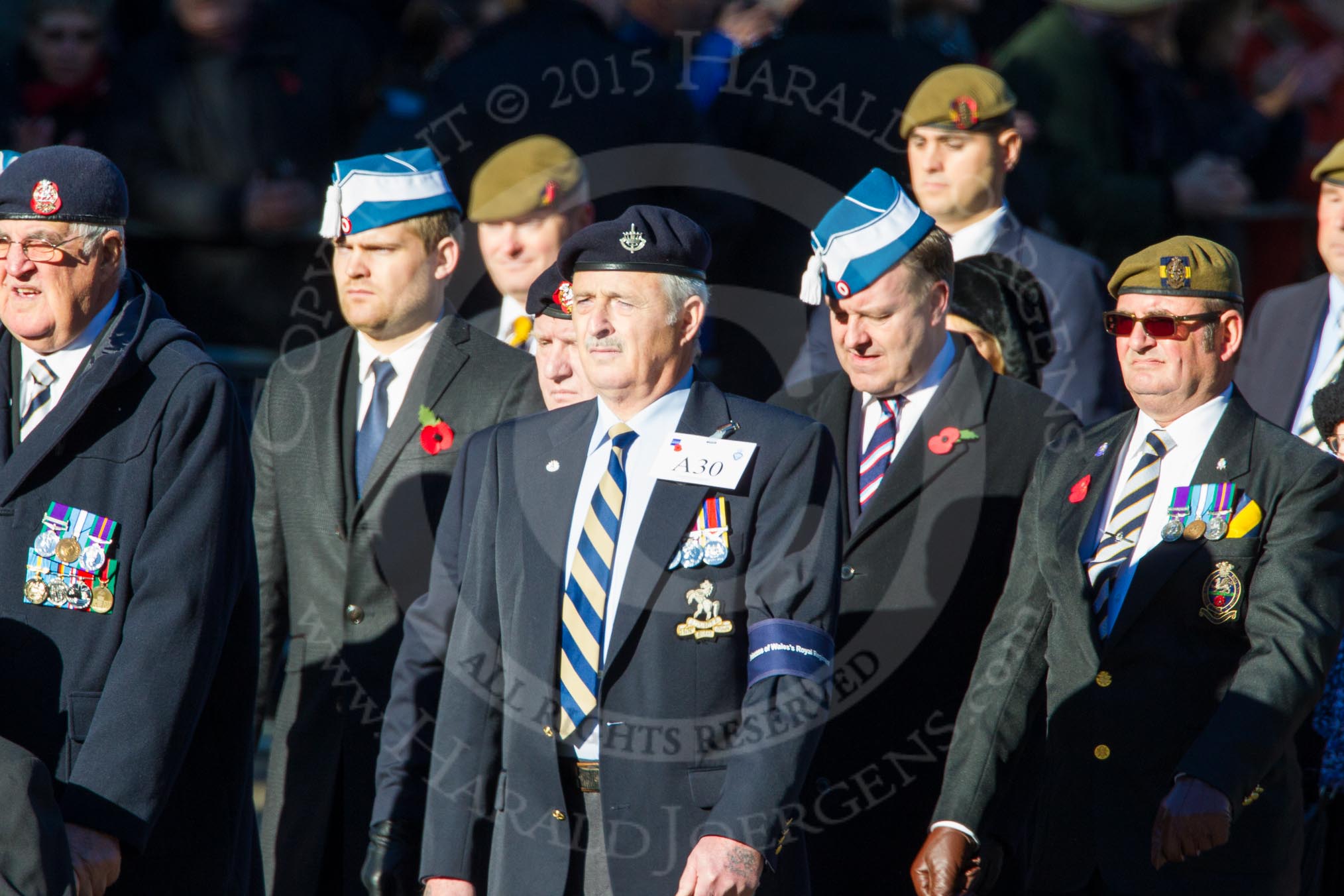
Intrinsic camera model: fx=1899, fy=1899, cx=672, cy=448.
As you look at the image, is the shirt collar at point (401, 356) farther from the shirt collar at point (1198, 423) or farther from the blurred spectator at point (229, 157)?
the blurred spectator at point (229, 157)

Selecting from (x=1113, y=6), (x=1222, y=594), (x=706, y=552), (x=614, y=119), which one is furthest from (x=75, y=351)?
(x=1113, y=6)

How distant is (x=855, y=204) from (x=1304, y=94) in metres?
5.36

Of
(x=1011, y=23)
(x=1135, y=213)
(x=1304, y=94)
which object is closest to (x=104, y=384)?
(x=1135, y=213)

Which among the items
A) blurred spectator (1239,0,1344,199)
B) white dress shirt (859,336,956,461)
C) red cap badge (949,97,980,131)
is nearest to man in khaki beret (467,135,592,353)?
red cap badge (949,97,980,131)

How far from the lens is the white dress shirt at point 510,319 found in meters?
6.27

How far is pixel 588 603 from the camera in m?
4.12

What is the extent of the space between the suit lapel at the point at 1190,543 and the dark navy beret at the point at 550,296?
65.6 inches

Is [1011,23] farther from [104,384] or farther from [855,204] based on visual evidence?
[104,384]

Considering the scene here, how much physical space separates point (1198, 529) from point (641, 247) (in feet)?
4.78

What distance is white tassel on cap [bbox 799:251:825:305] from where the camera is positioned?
17.1 feet

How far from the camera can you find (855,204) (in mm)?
5324

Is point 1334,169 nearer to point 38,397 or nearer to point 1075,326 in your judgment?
point 1075,326

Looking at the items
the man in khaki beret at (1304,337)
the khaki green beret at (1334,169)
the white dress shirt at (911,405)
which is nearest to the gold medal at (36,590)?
the white dress shirt at (911,405)

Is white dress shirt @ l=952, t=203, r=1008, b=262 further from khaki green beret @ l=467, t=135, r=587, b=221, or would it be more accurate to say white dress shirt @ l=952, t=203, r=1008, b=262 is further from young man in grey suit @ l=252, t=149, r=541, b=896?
young man in grey suit @ l=252, t=149, r=541, b=896
